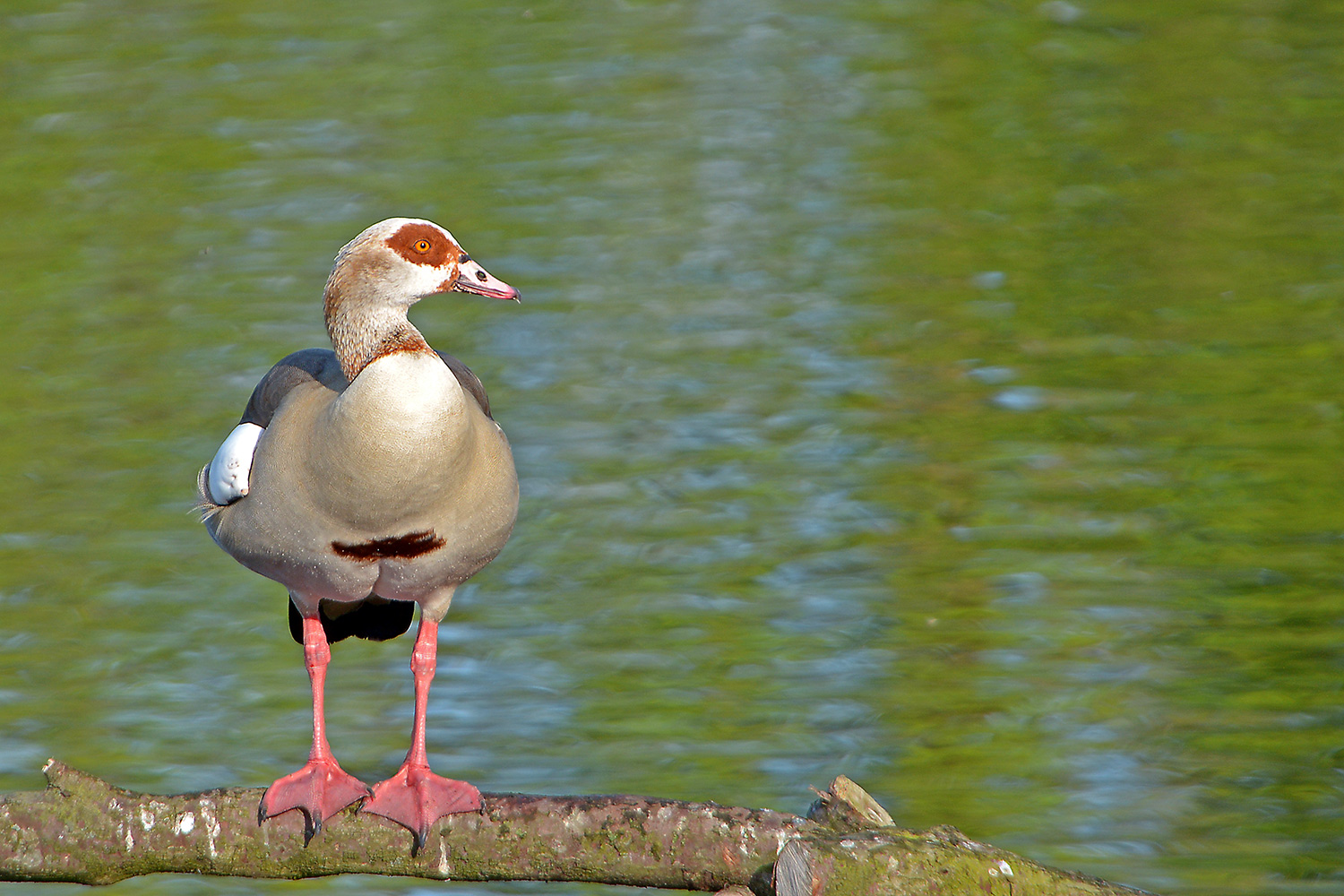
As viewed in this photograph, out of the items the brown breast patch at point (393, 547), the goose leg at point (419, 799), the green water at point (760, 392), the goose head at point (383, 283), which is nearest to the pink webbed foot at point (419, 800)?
the goose leg at point (419, 799)

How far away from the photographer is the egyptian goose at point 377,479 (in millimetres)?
4707

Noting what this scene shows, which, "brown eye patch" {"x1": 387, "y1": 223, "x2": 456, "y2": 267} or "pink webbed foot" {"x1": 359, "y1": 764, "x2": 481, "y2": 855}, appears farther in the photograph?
"brown eye patch" {"x1": 387, "y1": 223, "x2": 456, "y2": 267}

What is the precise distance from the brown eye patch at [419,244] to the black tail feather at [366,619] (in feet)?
3.74

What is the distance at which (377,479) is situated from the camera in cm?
471

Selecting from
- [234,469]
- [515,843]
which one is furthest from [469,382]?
[515,843]

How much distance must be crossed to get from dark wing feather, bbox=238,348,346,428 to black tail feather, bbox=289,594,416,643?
1.97 feet

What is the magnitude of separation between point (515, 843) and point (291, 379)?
1.55 metres

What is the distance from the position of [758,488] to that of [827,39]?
360 inches

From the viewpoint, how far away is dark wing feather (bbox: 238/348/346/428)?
525cm

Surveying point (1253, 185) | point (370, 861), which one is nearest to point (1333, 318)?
point (1253, 185)

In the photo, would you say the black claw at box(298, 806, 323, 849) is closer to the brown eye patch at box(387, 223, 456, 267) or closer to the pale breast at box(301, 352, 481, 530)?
the pale breast at box(301, 352, 481, 530)

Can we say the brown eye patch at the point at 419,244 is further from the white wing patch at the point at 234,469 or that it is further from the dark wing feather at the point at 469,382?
the white wing patch at the point at 234,469

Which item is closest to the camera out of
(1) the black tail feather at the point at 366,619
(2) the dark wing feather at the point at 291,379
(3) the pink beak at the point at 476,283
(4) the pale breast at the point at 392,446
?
(4) the pale breast at the point at 392,446

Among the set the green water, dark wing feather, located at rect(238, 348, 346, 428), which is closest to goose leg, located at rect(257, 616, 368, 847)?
dark wing feather, located at rect(238, 348, 346, 428)
